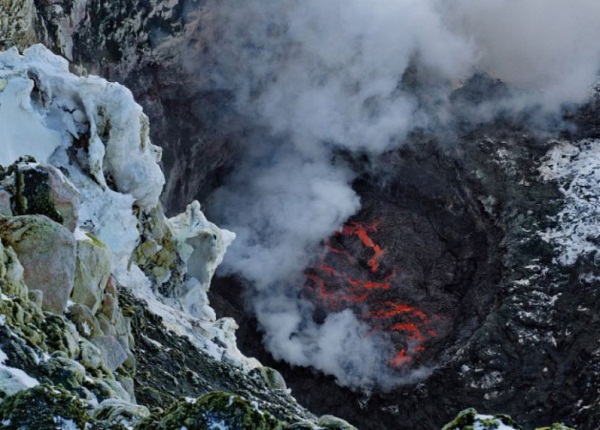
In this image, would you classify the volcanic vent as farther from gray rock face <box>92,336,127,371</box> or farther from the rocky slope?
gray rock face <box>92,336,127,371</box>

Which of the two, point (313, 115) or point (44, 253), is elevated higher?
point (313, 115)

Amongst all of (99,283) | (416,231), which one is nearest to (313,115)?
(416,231)

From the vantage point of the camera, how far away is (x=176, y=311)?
36406mm

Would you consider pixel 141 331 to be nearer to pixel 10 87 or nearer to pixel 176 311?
pixel 176 311

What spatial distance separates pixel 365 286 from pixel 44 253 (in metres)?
60.6

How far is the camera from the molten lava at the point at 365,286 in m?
73.7

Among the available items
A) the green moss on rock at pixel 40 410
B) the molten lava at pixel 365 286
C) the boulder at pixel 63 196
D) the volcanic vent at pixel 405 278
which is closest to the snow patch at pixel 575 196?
the volcanic vent at pixel 405 278

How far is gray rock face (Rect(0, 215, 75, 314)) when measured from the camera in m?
17.8

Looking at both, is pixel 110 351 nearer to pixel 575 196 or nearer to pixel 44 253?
pixel 44 253

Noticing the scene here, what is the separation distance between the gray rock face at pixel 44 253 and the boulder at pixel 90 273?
5.36 ft

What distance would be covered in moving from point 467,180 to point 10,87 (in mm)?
52072

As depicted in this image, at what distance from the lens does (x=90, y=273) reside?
21484mm

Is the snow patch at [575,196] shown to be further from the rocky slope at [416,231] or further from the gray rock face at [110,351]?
the gray rock face at [110,351]

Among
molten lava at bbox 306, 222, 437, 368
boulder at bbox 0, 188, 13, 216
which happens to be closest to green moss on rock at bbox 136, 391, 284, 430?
boulder at bbox 0, 188, 13, 216
